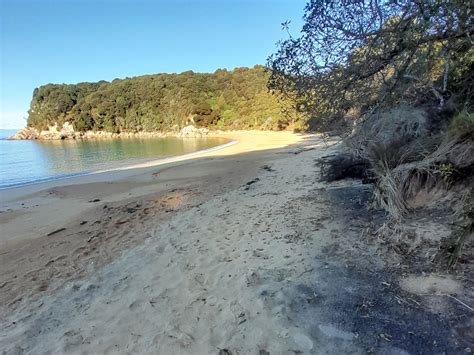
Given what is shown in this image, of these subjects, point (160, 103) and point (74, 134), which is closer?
point (160, 103)

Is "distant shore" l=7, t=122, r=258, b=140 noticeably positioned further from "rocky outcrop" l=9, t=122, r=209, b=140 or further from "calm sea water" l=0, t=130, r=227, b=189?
"calm sea water" l=0, t=130, r=227, b=189

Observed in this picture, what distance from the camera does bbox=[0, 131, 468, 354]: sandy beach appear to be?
2.33 meters

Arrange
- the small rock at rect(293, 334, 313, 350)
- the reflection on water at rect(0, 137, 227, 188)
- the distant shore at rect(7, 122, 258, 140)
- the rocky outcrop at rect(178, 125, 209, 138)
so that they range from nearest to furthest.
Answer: the small rock at rect(293, 334, 313, 350) → the reflection on water at rect(0, 137, 227, 188) → the rocky outcrop at rect(178, 125, 209, 138) → the distant shore at rect(7, 122, 258, 140)

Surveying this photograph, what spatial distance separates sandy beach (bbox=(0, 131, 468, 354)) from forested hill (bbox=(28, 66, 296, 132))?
4922cm

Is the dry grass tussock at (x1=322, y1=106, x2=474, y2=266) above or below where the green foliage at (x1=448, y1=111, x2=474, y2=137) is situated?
below

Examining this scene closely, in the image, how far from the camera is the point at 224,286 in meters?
3.24

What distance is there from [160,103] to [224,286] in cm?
7522

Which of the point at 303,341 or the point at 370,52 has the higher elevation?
the point at 370,52

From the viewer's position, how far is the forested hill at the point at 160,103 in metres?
61.7

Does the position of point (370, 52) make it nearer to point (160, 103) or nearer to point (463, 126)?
point (463, 126)

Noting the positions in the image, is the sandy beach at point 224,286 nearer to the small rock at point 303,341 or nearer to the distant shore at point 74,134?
the small rock at point 303,341

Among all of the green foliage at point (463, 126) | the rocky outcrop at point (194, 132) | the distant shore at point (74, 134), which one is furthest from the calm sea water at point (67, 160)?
the distant shore at point (74, 134)

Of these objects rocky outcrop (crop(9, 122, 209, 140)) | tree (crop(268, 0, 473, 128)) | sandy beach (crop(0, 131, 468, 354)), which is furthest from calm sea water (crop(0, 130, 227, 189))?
rocky outcrop (crop(9, 122, 209, 140))

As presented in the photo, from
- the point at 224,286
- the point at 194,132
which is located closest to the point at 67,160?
the point at 224,286
